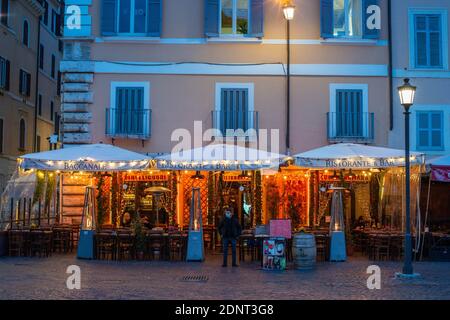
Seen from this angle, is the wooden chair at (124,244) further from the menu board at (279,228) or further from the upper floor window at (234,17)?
the upper floor window at (234,17)

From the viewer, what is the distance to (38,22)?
36.9 meters

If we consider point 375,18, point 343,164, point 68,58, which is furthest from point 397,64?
point 68,58

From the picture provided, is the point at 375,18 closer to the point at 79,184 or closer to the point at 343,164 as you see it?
the point at 343,164

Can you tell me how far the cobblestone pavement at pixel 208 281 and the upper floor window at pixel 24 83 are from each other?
19351 millimetres

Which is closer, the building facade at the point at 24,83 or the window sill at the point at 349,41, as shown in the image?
the window sill at the point at 349,41

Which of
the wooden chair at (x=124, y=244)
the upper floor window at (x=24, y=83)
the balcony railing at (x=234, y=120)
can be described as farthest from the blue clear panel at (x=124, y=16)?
the upper floor window at (x=24, y=83)

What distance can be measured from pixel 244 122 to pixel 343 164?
14.5 feet

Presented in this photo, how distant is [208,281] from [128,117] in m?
8.61

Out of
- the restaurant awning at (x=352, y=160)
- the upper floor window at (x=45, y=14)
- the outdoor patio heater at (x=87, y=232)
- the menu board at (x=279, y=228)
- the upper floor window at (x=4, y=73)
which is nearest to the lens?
the menu board at (x=279, y=228)

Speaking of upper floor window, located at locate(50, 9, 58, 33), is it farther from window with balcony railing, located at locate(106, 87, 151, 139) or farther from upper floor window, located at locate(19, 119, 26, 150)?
window with balcony railing, located at locate(106, 87, 151, 139)

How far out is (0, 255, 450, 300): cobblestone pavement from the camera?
11.8m

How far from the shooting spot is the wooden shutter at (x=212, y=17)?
20594 millimetres

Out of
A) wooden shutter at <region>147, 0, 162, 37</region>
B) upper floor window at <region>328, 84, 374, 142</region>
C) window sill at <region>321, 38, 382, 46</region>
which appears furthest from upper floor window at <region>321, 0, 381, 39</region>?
wooden shutter at <region>147, 0, 162, 37</region>

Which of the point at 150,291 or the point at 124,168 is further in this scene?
the point at 124,168
